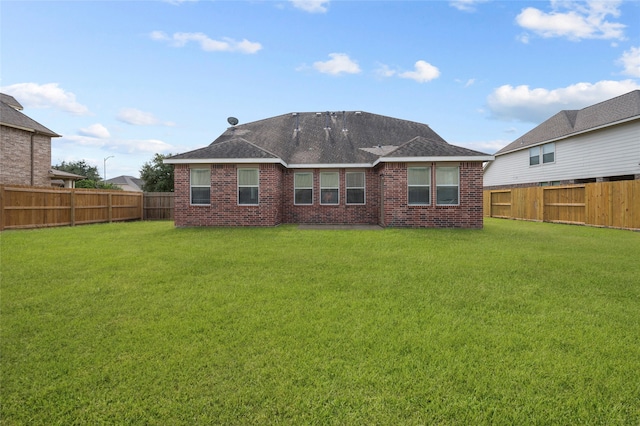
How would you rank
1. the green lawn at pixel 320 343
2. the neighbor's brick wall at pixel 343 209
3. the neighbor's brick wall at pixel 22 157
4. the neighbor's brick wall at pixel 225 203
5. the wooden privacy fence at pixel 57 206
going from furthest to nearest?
the neighbor's brick wall at pixel 22 157, the neighbor's brick wall at pixel 343 209, the neighbor's brick wall at pixel 225 203, the wooden privacy fence at pixel 57 206, the green lawn at pixel 320 343

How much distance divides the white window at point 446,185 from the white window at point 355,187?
149 inches

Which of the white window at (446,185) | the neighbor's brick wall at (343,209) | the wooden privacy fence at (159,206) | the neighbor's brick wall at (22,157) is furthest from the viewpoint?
the wooden privacy fence at (159,206)

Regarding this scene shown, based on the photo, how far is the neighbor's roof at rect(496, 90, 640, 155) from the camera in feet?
58.0

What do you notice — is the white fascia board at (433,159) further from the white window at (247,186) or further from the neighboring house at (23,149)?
the neighboring house at (23,149)

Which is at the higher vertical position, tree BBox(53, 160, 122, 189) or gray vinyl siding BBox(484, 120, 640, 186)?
tree BBox(53, 160, 122, 189)

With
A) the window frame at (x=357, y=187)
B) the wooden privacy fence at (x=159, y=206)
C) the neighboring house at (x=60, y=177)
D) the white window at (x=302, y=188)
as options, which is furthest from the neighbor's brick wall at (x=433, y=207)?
the neighboring house at (x=60, y=177)

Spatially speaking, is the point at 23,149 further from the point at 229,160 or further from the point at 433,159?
the point at 433,159

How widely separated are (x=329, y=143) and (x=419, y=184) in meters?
6.30

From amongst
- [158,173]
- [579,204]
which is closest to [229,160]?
[579,204]

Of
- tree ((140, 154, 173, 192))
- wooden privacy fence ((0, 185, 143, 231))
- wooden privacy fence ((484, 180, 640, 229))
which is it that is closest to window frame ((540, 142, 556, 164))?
wooden privacy fence ((484, 180, 640, 229))

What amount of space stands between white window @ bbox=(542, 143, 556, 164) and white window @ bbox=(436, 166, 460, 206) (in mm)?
11933

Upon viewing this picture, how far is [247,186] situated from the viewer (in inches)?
584

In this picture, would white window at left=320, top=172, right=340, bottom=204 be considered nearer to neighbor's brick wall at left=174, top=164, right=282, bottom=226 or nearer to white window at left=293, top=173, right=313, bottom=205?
white window at left=293, top=173, right=313, bottom=205

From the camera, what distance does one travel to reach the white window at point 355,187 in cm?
1675
